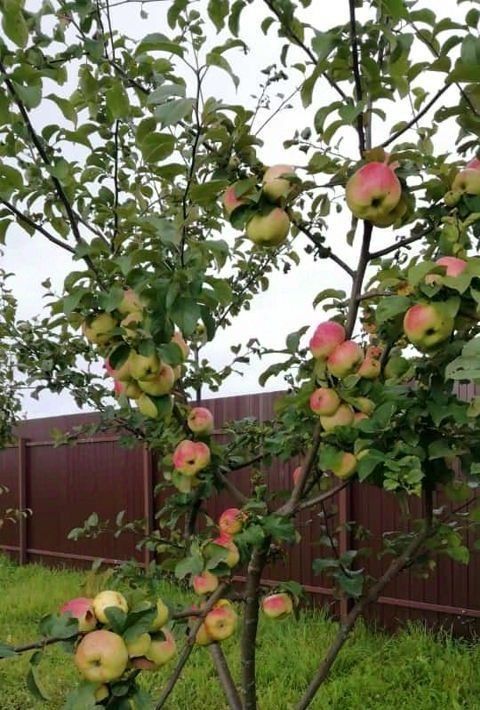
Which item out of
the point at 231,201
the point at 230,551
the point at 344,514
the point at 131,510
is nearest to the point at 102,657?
the point at 230,551

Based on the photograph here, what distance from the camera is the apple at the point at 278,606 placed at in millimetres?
1566

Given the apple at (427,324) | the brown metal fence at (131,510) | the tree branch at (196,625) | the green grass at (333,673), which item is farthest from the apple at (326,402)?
the green grass at (333,673)

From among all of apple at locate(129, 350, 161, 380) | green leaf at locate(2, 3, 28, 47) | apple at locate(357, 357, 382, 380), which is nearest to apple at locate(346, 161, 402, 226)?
apple at locate(357, 357, 382, 380)

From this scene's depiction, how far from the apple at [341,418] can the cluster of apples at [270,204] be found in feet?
0.90

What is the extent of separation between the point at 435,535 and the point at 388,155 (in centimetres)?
71

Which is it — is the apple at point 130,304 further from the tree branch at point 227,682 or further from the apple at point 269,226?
the tree branch at point 227,682

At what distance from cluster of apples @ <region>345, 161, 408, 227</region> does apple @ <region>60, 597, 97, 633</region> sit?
2.14ft

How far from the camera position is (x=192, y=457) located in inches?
56.6

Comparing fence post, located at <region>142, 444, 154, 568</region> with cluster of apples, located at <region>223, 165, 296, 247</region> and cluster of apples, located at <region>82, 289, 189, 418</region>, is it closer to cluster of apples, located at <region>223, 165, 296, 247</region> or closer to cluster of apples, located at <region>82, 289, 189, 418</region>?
cluster of apples, located at <region>82, 289, 189, 418</region>

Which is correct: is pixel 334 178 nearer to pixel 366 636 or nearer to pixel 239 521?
pixel 239 521

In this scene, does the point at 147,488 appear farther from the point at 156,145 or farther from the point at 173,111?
the point at 173,111

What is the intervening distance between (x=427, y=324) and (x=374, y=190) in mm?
202

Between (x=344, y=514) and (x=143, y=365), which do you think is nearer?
(x=143, y=365)

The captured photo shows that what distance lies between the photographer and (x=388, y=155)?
115 cm
